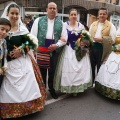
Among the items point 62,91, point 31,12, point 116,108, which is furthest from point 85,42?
point 31,12

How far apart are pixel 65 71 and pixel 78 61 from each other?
310mm

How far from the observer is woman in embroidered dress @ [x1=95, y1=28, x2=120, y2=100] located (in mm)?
3608

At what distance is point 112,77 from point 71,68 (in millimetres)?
750

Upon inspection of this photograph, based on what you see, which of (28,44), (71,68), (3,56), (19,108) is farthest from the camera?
(71,68)

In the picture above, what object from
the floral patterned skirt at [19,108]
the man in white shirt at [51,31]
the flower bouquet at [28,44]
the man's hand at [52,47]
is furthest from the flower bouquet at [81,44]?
the floral patterned skirt at [19,108]

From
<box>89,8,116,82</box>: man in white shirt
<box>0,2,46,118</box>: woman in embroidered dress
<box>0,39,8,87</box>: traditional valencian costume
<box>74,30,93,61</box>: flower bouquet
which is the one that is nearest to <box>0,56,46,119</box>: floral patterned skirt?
<box>0,2,46,118</box>: woman in embroidered dress

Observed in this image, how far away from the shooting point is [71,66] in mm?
3832

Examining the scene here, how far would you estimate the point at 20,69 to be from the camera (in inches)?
114

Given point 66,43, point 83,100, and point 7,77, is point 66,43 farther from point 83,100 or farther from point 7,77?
point 7,77

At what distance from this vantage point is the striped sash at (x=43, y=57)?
144 inches

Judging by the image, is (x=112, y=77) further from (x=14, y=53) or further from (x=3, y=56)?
(x=3, y=56)

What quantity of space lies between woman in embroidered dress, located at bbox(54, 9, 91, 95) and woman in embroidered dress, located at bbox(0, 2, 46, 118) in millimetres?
→ 829

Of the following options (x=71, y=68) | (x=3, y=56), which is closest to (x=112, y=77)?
(x=71, y=68)

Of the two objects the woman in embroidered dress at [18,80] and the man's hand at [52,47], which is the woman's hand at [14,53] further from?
the man's hand at [52,47]
